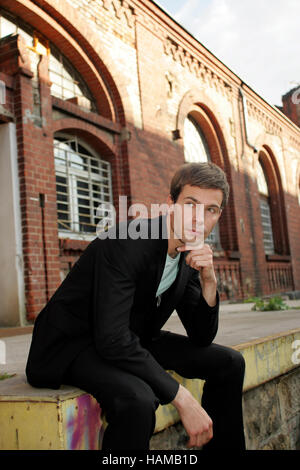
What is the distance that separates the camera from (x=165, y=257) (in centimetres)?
191

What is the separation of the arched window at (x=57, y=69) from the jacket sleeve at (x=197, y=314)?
15.1ft

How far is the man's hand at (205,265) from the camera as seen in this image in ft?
→ 6.37

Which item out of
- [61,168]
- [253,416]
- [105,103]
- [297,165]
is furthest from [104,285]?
[297,165]

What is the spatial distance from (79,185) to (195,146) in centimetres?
418

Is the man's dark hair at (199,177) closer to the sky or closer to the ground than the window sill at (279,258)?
closer to the sky

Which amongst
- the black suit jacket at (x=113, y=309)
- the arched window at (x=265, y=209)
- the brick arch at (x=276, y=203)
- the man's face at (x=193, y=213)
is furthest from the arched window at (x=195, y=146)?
the black suit jacket at (x=113, y=309)

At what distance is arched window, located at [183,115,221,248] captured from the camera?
32.4ft

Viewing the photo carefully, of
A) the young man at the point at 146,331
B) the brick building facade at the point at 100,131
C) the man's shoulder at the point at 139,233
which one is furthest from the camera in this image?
the brick building facade at the point at 100,131

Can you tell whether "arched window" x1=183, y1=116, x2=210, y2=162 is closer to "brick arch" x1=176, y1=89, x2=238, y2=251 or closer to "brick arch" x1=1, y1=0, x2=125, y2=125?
"brick arch" x1=176, y1=89, x2=238, y2=251

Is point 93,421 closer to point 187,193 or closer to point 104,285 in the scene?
point 104,285

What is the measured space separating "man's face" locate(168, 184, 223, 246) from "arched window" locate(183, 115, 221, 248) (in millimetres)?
7805

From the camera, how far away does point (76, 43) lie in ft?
22.0

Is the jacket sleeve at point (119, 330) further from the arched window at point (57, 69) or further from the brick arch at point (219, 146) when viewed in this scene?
the brick arch at point (219, 146)

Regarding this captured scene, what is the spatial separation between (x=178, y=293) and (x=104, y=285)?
43cm
